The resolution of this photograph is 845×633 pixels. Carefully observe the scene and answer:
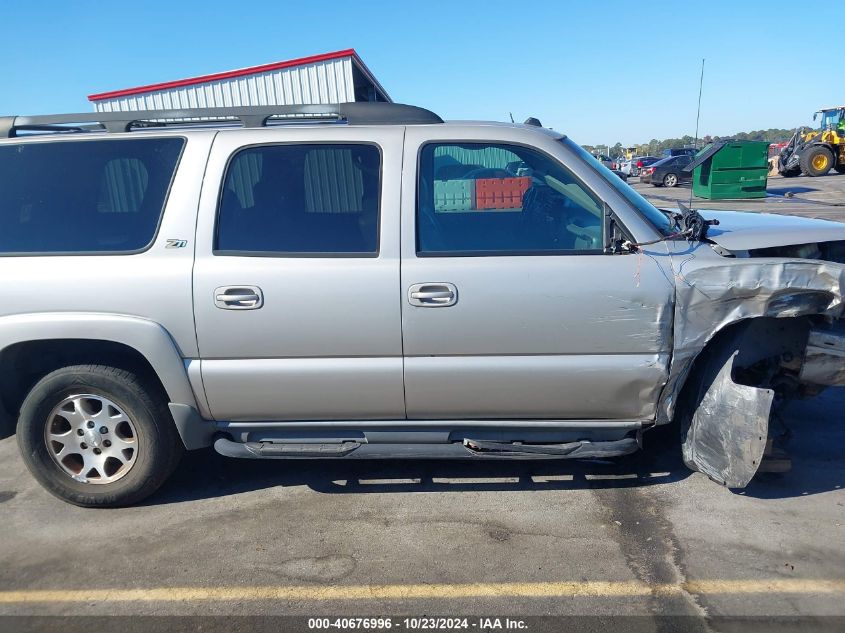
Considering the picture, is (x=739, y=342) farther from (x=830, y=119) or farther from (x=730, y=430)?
(x=830, y=119)

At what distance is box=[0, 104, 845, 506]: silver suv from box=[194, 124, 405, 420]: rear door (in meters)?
0.01

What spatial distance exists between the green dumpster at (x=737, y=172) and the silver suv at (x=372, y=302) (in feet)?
54.1

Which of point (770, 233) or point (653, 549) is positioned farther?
point (770, 233)

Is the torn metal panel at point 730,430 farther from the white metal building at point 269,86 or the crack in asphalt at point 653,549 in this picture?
the white metal building at point 269,86

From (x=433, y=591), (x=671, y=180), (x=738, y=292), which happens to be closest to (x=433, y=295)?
(x=433, y=591)

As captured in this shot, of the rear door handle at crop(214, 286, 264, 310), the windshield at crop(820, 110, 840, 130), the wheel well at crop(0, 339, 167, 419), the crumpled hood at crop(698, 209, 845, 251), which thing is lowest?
the wheel well at crop(0, 339, 167, 419)

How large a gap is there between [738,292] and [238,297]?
249cm

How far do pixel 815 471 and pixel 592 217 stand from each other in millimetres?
2072

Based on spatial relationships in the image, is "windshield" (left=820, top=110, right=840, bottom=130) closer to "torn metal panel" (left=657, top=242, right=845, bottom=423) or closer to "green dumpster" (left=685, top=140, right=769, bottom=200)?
"green dumpster" (left=685, top=140, right=769, bottom=200)

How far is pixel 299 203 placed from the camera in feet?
11.3

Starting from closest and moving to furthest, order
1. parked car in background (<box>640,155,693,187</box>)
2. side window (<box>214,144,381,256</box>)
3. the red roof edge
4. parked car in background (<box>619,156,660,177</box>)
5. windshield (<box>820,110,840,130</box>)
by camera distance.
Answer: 1. side window (<box>214,144,381,256</box>)
2. the red roof edge
3. windshield (<box>820,110,840,130</box>)
4. parked car in background (<box>640,155,693,187</box>)
5. parked car in background (<box>619,156,660,177</box>)

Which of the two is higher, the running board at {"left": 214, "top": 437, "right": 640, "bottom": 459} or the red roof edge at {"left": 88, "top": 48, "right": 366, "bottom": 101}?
the red roof edge at {"left": 88, "top": 48, "right": 366, "bottom": 101}

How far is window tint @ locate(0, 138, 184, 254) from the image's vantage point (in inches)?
133

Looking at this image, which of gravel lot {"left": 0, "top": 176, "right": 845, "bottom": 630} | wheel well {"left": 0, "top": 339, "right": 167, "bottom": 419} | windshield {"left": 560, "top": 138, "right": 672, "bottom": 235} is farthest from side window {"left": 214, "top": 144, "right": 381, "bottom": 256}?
gravel lot {"left": 0, "top": 176, "right": 845, "bottom": 630}
